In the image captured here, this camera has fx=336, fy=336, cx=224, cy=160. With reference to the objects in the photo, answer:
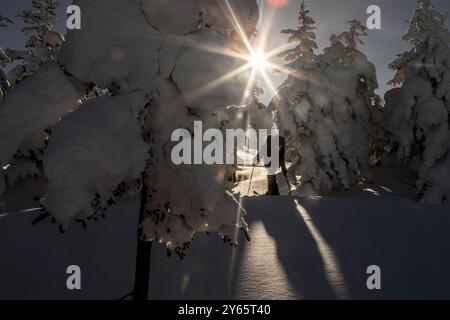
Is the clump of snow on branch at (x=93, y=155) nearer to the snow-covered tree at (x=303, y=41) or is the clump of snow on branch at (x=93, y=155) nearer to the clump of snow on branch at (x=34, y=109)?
the clump of snow on branch at (x=34, y=109)

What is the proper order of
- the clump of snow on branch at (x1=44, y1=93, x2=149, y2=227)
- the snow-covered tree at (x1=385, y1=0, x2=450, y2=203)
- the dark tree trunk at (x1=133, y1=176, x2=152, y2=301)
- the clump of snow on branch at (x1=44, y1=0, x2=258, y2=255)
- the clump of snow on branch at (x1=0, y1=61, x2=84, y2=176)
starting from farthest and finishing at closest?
1. the snow-covered tree at (x1=385, y1=0, x2=450, y2=203)
2. the dark tree trunk at (x1=133, y1=176, x2=152, y2=301)
3. the clump of snow on branch at (x1=44, y1=0, x2=258, y2=255)
4. the clump of snow on branch at (x1=0, y1=61, x2=84, y2=176)
5. the clump of snow on branch at (x1=44, y1=93, x2=149, y2=227)

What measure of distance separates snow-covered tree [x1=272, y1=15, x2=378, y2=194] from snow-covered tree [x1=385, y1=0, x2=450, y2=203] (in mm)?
2662

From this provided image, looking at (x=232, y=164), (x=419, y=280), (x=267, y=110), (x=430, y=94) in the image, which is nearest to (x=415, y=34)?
(x=430, y=94)

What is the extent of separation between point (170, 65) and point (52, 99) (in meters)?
1.62

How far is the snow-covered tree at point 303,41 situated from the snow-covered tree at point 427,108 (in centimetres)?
575

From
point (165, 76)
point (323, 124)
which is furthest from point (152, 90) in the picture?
point (323, 124)

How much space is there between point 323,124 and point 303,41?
5677mm

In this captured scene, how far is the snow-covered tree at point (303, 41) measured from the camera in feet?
71.1

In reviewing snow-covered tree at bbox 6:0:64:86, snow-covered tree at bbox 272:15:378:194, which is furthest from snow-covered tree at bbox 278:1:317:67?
snow-covered tree at bbox 6:0:64:86

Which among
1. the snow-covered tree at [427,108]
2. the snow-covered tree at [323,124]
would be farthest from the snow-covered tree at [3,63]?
the snow-covered tree at [427,108]

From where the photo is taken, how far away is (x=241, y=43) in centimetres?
497

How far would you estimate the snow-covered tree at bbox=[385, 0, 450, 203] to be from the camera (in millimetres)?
19609

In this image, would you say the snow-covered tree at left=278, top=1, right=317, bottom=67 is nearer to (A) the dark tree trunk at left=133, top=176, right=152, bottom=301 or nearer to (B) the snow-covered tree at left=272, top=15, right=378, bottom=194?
(B) the snow-covered tree at left=272, top=15, right=378, bottom=194

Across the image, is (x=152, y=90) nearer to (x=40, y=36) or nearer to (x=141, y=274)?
(x=141, y=274)
